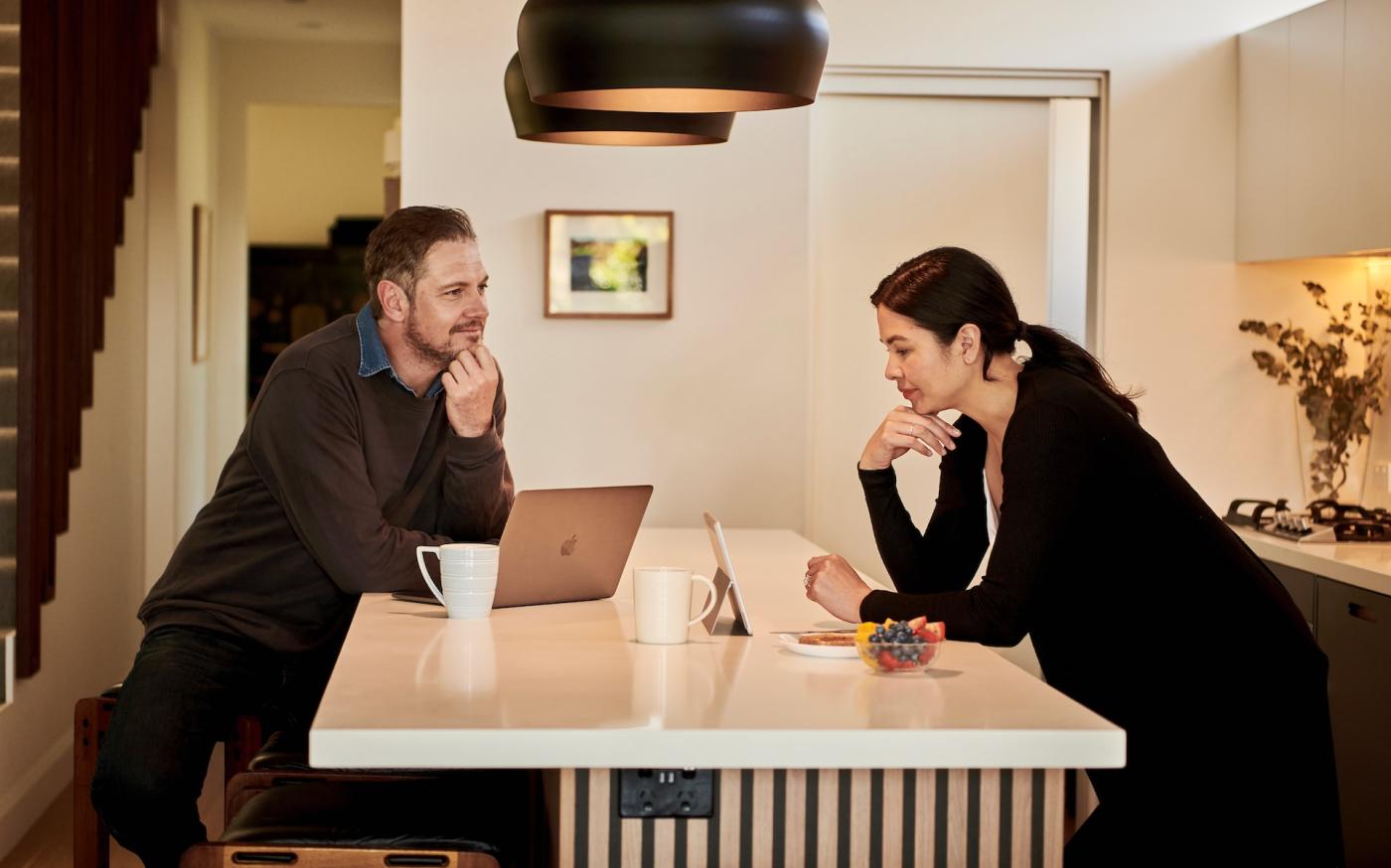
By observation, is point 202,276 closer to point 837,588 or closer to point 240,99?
point 240,99

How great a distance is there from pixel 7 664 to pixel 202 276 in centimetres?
301

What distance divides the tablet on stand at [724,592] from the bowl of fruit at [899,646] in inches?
10.6

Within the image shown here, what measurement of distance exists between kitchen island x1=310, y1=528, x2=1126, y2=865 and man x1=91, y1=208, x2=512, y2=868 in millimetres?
555

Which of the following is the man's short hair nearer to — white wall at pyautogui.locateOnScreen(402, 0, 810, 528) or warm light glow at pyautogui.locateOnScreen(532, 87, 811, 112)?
warm light glow at pyautogui.locateOnScreen(532, 87, 811, 112)

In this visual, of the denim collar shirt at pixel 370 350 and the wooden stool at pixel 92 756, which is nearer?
the wooden stool at pixel 92 756

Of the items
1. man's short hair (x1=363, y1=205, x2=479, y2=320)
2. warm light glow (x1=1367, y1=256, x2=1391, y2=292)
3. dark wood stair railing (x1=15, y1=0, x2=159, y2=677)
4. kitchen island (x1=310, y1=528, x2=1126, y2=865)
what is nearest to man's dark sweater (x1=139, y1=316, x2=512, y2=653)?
man's short hair (x1=363, y1=205, x2=479, y2=320)

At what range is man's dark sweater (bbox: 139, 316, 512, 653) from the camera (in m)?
2.54

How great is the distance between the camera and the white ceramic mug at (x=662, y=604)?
205cm

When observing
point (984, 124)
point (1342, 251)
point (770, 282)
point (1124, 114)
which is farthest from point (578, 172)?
point (1342, 251)

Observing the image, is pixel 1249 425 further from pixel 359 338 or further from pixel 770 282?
pixel 359 338

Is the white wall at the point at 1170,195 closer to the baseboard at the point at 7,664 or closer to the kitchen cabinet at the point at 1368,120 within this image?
the kitchen cabinet at the point at 1368,120

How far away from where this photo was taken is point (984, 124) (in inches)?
184

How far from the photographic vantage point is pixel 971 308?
2305mm

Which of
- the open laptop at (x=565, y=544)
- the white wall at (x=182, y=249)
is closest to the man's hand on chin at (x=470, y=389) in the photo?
the open laptop at (x=565, y=544)
